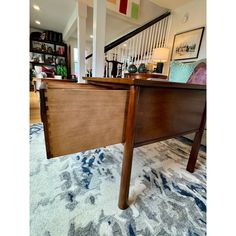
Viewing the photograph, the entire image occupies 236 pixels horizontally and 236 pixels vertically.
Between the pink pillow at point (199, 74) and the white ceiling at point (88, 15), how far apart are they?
184 centimetres

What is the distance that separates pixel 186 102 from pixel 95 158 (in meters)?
0.89

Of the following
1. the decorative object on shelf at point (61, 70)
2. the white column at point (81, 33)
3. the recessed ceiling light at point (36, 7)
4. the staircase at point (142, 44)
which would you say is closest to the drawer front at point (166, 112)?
the white column at point (81, 33)

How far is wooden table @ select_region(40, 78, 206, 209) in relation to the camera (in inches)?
19.7

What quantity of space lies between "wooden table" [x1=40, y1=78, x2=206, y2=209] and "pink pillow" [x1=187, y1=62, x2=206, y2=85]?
1.08 m

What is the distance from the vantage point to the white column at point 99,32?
6.24 ft

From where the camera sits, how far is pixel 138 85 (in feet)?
1.99

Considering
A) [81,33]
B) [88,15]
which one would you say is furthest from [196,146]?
[88,15]

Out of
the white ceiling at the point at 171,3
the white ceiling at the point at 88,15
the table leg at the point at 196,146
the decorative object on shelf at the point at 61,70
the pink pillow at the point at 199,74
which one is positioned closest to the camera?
the table leg at the point at 196,146

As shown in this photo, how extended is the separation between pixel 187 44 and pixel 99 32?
5.75ft

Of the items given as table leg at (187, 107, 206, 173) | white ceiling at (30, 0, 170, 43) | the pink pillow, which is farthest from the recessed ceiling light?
table leg at (187, 107, 206, 173)

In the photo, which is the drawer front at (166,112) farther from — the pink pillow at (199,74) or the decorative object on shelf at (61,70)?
the decorative object on shelf at (61,70)

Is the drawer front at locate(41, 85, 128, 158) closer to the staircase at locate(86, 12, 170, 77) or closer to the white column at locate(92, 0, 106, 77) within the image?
the white column at locate(92, 0, 106, 77)
